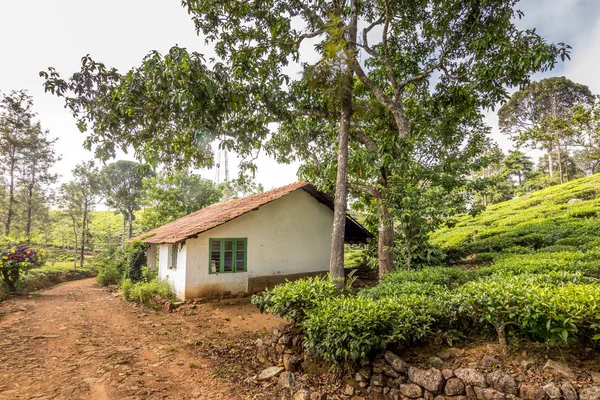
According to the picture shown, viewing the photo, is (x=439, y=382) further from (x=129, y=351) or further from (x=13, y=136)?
(x=13, y=136)

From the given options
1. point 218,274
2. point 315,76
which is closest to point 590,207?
point 315,76

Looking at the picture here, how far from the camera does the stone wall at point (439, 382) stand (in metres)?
3.18

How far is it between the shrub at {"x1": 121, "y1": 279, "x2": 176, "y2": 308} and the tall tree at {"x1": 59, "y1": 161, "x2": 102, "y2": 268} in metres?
16.3

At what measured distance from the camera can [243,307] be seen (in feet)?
34.1

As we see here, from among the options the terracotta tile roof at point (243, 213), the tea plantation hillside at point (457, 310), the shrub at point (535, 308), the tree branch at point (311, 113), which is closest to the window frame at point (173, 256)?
the terracotta tile roof at point (243, 213)

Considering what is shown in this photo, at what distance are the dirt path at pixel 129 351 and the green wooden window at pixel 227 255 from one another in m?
1.39

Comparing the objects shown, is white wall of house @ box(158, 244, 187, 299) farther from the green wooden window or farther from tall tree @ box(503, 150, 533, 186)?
tall tree @ box(503, 150, 533, 186)

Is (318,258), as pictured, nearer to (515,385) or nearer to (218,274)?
(218,274)

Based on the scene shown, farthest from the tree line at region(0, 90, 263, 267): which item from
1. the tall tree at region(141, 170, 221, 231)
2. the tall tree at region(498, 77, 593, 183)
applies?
the tall tree at region(498, 77, 593, 183)

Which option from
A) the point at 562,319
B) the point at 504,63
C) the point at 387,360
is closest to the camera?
the point at 562,319

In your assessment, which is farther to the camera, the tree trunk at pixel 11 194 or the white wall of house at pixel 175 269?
the tree trunk at pixel 11 194

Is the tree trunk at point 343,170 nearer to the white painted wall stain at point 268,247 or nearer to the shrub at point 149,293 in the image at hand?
the white painted wall stain at point 268,247

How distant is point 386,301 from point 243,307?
6.81 metres

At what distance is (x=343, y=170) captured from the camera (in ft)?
30.8
